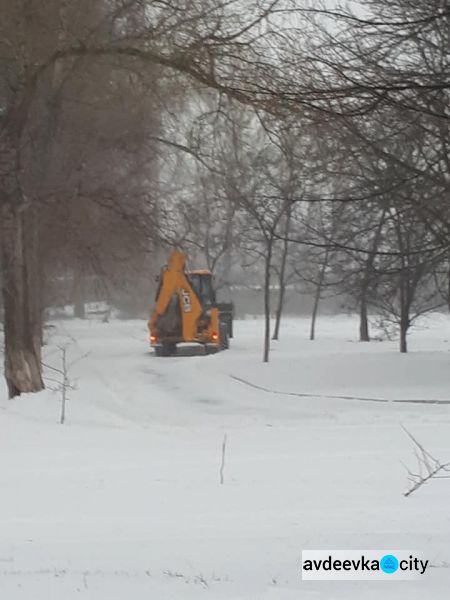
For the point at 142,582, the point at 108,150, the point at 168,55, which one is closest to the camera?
the point at 142,582

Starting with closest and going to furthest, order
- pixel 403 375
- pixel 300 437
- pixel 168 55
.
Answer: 1. pixel 300 437
2. pixel 168 55
3. pixel 403 375

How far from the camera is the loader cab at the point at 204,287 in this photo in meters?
31.2

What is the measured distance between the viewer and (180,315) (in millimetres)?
30141

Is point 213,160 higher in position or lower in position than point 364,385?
higher

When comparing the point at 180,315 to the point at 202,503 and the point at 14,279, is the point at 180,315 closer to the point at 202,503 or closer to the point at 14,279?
the point at 14,279

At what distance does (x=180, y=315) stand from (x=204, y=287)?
1.91m

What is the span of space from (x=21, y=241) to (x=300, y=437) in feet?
20.7

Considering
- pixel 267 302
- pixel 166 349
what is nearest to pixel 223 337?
pixel 166 349

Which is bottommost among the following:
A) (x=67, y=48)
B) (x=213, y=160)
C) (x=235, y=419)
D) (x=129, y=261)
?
(x=235, y=419)

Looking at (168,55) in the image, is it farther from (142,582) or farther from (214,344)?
(214,344)

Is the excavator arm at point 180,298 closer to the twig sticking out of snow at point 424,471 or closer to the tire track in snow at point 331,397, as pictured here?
the tire track in snow at point 331,397

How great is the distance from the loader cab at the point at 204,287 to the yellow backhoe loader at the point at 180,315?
48mm

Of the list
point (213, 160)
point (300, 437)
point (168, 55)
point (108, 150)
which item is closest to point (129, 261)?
point (108, 150)

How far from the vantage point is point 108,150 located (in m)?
20.8
